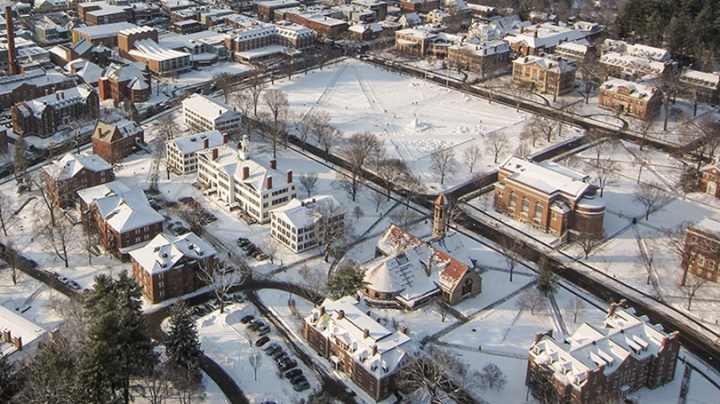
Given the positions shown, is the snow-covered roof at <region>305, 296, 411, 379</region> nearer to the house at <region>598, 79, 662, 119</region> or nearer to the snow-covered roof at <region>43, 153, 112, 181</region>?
the snow-covered roof at <region>43, 153, 112, 181</region>

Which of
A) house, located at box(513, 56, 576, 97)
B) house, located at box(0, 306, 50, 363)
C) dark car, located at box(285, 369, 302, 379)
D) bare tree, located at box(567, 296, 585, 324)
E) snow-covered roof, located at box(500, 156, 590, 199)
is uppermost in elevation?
house, located at box(513, 56, 576, 97)

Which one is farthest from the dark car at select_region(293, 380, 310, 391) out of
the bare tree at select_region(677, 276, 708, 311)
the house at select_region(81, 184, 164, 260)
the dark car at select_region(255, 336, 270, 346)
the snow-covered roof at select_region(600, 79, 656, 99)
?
the snow-covered roof at select_region(600, 79, 656, 99)

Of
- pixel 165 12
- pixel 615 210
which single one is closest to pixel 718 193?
pixel 615 210

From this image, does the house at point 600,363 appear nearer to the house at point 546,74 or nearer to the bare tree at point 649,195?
the bare tree at point 649,195

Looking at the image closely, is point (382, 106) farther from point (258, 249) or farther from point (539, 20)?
point (539, 20)

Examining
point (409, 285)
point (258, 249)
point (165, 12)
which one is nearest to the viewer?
point (409, 285)

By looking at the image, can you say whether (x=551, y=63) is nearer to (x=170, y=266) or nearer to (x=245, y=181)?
(x=245, y=181)
